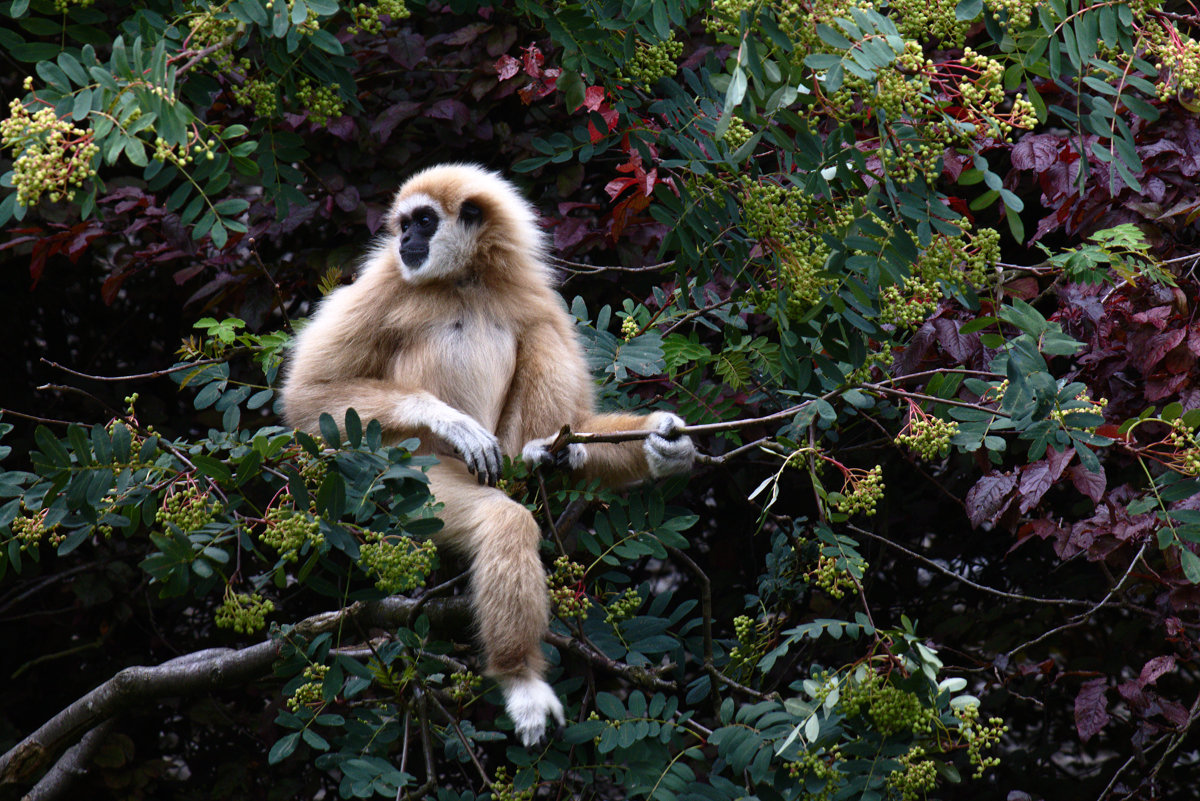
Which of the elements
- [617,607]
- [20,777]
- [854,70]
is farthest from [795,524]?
[20,777]

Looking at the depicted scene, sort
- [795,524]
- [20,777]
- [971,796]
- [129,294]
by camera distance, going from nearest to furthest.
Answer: [795,524]
[20,777]
[971,796]
[129,294]

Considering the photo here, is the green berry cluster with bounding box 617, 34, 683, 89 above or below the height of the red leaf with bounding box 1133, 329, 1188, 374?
above

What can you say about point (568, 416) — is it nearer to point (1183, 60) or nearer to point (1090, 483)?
point (1090, 483)

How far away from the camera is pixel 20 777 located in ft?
11.5

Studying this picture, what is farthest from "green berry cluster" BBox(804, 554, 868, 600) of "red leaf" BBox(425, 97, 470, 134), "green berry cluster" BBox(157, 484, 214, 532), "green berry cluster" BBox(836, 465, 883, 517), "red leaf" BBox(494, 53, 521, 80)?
"red leaf" BBox(425, 97, 470, 134)

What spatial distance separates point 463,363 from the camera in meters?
3.76

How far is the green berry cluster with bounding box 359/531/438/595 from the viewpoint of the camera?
231 centimetres

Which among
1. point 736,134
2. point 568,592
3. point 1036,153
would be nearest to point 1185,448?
point 736,134

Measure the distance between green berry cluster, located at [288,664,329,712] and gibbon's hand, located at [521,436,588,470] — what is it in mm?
918

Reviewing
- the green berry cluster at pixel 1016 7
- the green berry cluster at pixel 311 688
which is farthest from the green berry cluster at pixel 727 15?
the green berry cluster at pixel 311 688

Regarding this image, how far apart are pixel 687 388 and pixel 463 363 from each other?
82 centimetres

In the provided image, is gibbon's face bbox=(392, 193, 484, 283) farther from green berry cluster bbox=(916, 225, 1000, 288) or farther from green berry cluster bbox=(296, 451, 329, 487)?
green berry cluster bbox=(916, 225, 1000, 288)

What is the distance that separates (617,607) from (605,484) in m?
0.84

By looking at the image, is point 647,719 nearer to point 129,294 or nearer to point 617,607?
point 617,607
